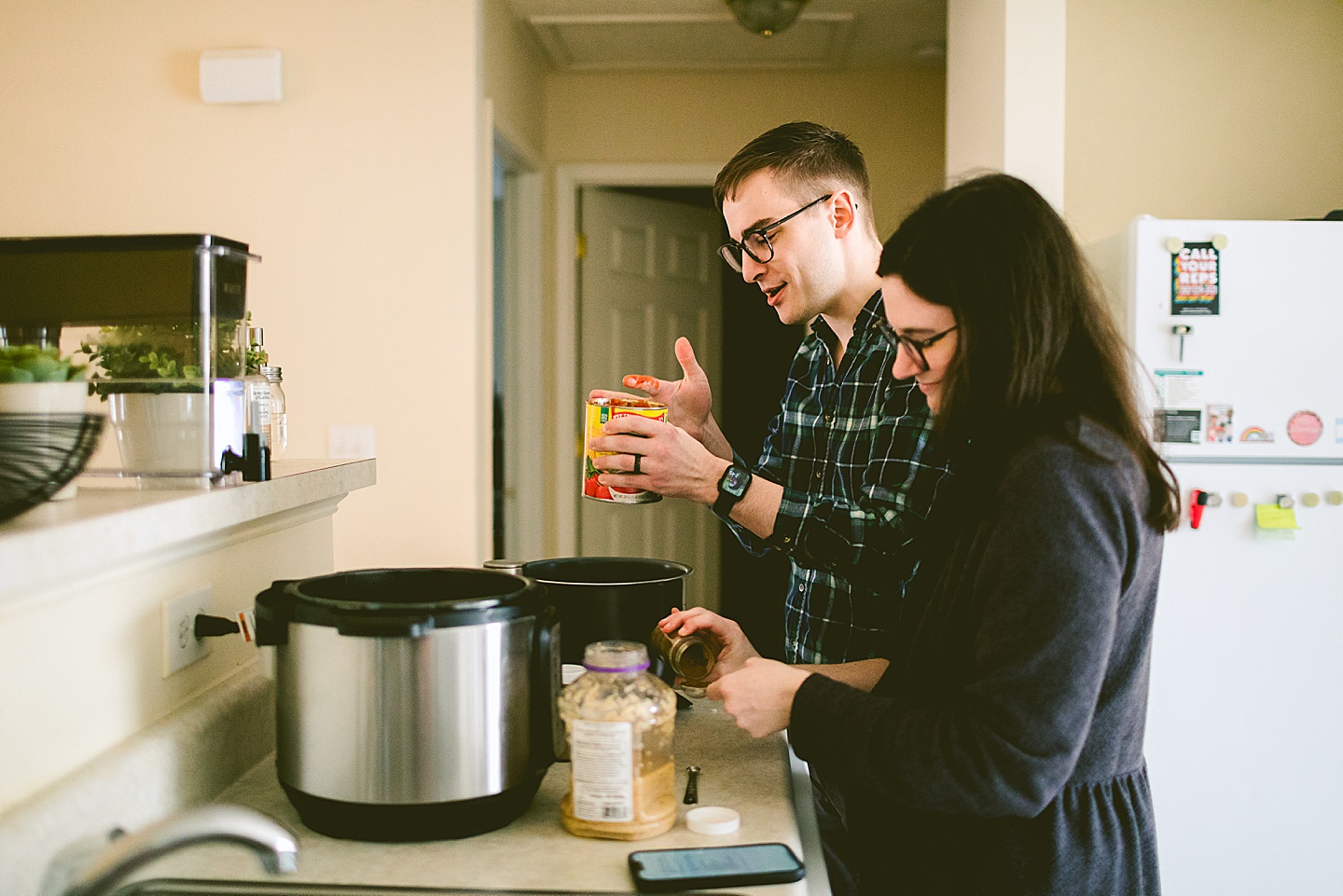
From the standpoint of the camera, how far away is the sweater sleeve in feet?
2.75

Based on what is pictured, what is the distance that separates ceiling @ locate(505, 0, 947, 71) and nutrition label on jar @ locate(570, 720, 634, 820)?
2.78 meters

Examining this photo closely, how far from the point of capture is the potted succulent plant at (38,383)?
0.79 meters

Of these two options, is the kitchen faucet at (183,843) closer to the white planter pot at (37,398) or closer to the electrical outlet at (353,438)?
the white planter pot at (37,398)

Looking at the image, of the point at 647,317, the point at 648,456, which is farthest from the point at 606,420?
the point at 647,317

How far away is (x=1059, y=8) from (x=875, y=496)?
185cm

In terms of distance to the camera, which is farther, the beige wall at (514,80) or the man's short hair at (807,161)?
the beige wall at (514,80)

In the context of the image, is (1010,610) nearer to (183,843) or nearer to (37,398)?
(183,843)

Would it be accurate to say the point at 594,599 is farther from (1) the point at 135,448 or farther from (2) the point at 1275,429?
(2) the point at 1275,429

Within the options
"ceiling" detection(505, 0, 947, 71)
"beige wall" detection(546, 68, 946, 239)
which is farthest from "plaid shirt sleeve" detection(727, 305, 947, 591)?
"beige wall" detection(546, 68, 946, 239)

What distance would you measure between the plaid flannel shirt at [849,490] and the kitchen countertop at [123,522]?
2.14 ft

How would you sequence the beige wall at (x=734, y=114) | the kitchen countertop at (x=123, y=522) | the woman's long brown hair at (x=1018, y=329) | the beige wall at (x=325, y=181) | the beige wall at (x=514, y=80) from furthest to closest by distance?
the beige wall at (x=734, y=114) → the beige wall at (x=514, y=80) → the beige wall at (x=325, y=181) → the woman's long brown hair at (x=1018, y=329) → the kitchen countertop at (x=123, y=522)

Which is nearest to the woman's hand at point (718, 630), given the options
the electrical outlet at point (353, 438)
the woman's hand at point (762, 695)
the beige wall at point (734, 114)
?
the woman's hand at point (762, 695)

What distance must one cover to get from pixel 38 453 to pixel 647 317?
342 centimetres

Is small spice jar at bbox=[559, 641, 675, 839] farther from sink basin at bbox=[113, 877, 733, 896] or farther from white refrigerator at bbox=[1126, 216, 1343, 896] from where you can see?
white refrigerator at bbox=[1126, 216, 1343, 896]
